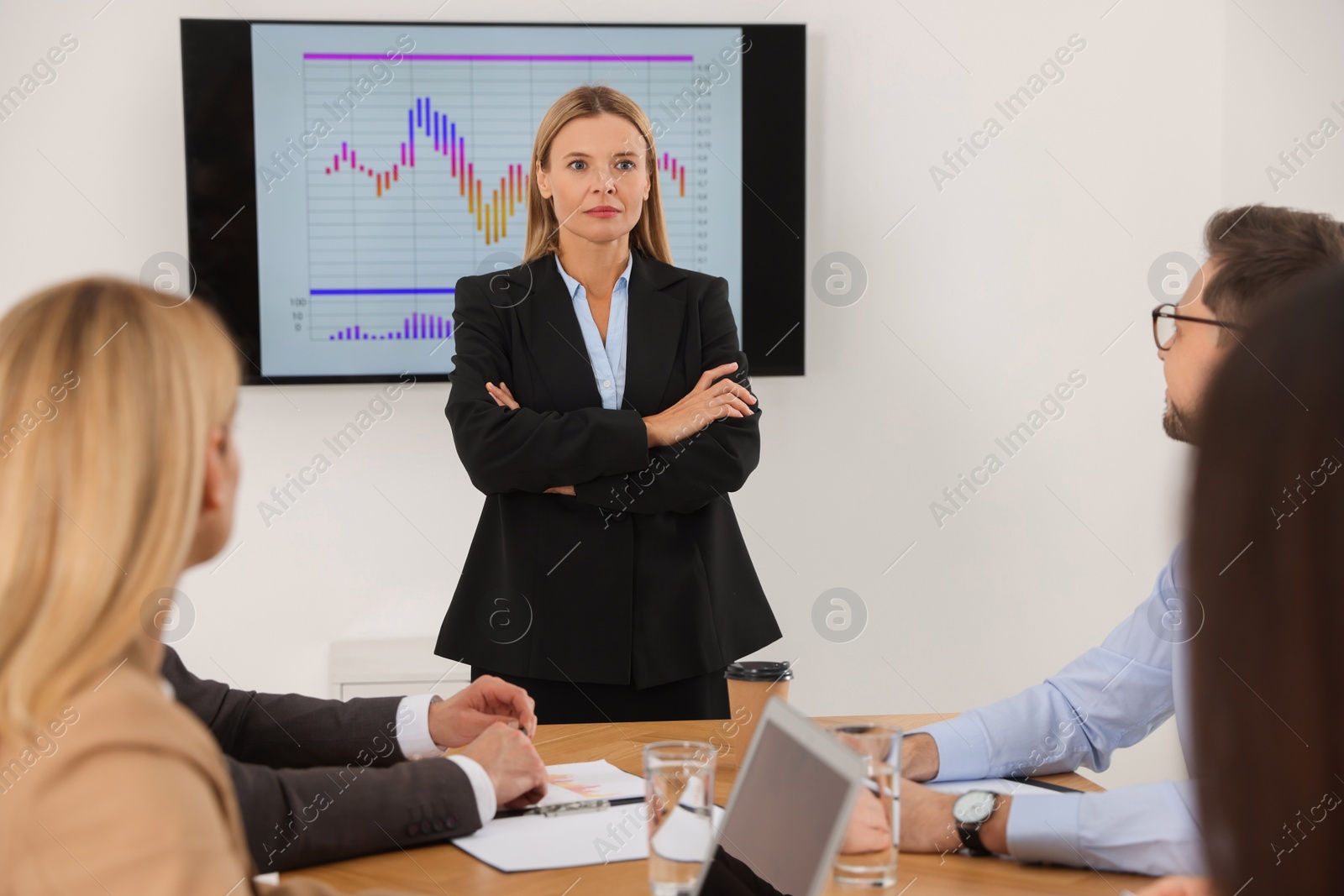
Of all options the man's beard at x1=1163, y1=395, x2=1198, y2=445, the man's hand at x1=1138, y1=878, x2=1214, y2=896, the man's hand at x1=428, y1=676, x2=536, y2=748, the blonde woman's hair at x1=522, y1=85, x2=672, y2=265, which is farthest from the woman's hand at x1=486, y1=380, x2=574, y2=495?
the man's hand at x1=1138, y1=878, x2=1214, y2=896

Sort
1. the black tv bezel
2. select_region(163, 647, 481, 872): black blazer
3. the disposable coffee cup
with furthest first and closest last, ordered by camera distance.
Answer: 1. the black tv bezel
2. the disposable coffee cup
3. select_region(163, 647, 481, 872): black blazer

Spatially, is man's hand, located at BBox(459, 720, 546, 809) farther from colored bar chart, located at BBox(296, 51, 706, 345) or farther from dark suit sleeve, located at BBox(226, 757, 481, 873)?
colored bar chart, located at BBox(296, 51, 706, 345)

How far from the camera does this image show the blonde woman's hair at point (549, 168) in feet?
8.52

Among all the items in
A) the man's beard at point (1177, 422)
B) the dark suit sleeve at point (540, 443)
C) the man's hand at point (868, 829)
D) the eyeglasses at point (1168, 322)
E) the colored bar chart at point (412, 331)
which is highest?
the colored bar chart at point (412, 331)

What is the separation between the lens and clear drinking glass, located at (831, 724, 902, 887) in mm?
1225

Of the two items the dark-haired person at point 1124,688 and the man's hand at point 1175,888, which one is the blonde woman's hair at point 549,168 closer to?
the dark-haired person at point 1124,688

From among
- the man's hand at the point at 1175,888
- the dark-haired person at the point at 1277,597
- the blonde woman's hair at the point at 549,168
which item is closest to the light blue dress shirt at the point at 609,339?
the blonde woman's hair at the point at 549,168

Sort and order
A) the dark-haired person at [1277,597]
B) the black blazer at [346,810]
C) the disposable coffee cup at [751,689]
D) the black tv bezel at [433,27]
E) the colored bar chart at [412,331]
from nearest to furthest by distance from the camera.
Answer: the dark-haired person at [1277,597]
the black blazer at [346,810]
the disposable coffee cup at [751,689]
the black tv bezel at [433,27]
the colored bar chart at [412,331]

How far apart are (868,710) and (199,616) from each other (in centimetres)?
211

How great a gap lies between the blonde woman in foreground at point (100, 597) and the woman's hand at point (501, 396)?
1.59 metres

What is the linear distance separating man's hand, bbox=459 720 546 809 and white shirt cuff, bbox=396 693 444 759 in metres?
0.24

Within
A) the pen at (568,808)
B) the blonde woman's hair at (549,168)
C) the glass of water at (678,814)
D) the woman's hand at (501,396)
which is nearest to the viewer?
the glass of water at (678,814)

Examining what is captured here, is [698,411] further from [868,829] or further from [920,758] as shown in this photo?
[868,829]

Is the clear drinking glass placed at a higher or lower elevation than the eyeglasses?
lower
